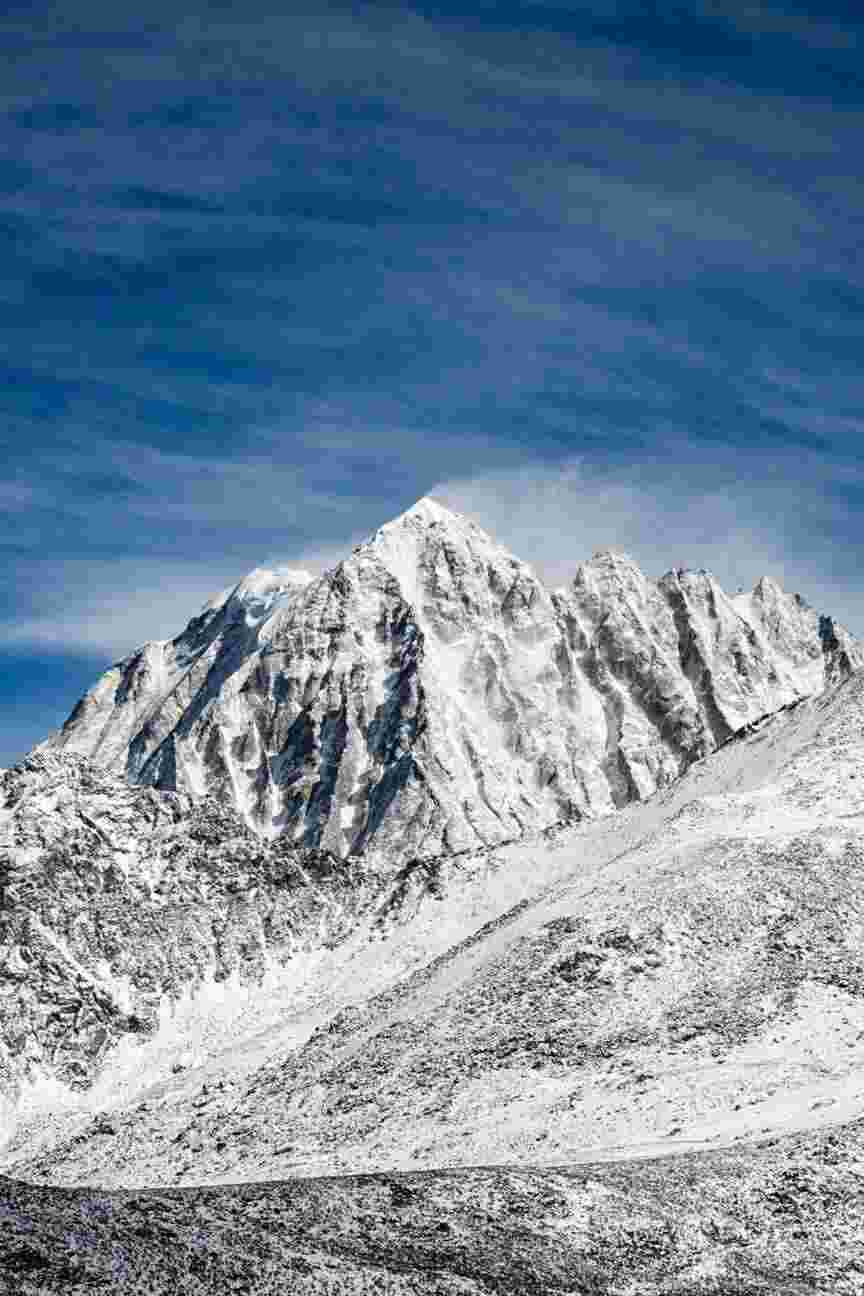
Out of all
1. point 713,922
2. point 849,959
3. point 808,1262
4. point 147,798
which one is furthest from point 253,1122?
point 147,798

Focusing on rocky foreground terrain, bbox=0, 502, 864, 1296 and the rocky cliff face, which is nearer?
rocky foreground terrain, bbox=0, 502, 864, 1296

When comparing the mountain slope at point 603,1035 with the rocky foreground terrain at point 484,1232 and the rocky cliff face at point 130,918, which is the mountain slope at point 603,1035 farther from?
the rocky cliff face at point 130,918

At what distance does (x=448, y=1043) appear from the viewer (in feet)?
244

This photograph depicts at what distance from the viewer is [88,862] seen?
111 m

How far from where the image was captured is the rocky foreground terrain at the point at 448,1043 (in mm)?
41156

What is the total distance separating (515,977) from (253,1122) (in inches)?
598

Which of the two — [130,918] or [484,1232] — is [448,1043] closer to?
[484,1232]

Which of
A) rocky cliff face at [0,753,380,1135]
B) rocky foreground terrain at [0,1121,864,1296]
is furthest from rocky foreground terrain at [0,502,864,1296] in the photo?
rocky cliff face at [0,753,380,1135]

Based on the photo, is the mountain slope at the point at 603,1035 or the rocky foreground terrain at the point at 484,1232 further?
the mountain slope at the point at 603,1035

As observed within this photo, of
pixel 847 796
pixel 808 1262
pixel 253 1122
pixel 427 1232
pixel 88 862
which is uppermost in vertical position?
pixel 88 862

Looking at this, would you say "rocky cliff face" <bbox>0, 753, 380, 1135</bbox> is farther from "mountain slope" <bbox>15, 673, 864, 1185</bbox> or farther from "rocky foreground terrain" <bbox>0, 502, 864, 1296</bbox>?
"mountain slope" <bbox>15, 673, 864, 1185</bbox>

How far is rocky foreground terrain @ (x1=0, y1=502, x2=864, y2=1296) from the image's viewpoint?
4116 cm

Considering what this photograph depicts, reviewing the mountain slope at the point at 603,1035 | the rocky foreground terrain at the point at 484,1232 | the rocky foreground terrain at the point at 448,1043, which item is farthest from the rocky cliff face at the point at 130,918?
the rocky foreground terrain at the point at 484,1232

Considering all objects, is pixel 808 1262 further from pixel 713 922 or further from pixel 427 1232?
pixel 713 922
